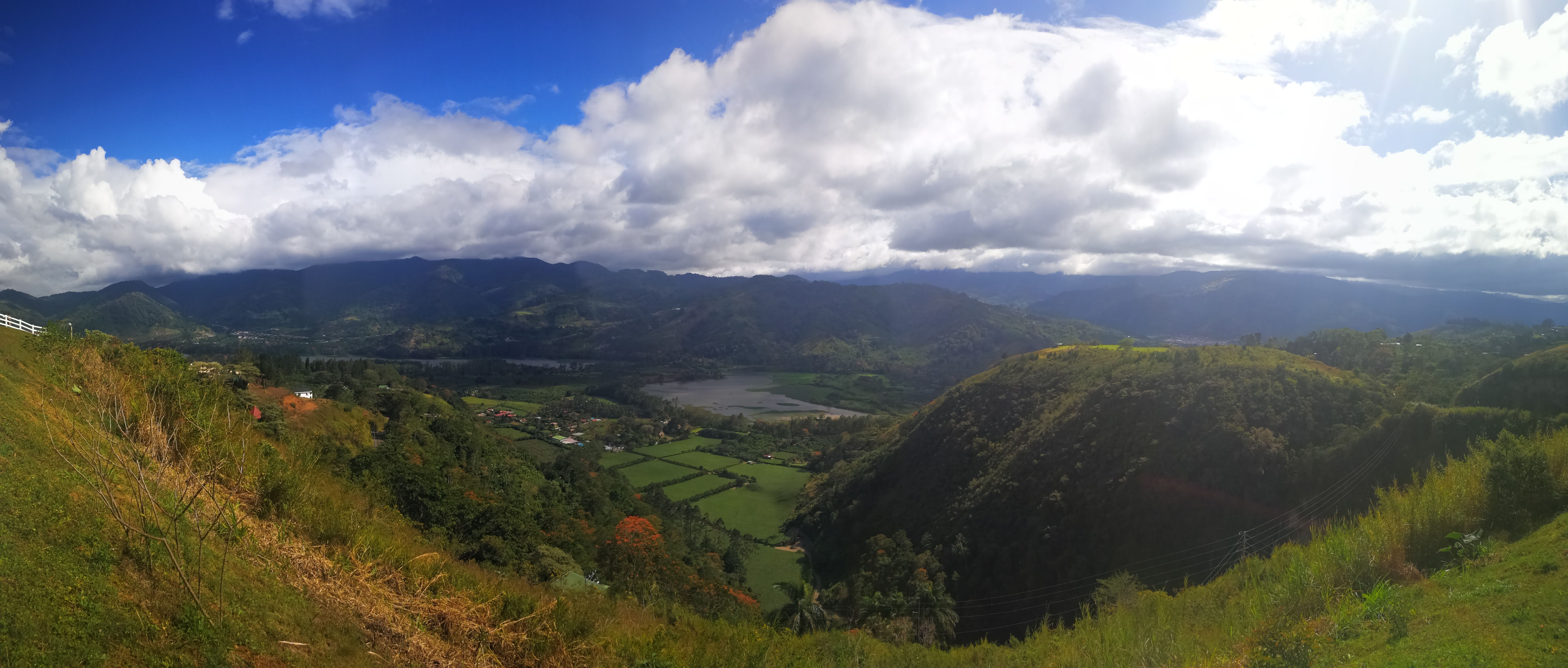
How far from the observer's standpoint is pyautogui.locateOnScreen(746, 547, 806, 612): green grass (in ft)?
137

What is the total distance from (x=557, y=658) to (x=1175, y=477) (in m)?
35.6

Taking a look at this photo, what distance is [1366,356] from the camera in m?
49.8

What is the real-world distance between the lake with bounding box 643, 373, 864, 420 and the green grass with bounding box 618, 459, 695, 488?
33.9 meters

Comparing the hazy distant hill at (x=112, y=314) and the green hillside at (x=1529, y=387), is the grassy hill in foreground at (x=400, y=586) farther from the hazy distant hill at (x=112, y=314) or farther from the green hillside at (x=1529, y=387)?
the hazy distant hill at (x=112, y=314)

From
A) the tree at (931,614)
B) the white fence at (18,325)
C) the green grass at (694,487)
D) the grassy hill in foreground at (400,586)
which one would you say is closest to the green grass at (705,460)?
the green grass at (694,487)

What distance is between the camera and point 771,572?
155 feet

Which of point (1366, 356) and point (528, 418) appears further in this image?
point (528, 418)

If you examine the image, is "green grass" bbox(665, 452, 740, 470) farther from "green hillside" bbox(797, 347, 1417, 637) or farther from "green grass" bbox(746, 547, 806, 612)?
"green hillside" bbox(797, 347, 1417, 637)

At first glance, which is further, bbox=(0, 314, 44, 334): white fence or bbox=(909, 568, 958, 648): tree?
bbox=(909, 568, 958, 648): tree

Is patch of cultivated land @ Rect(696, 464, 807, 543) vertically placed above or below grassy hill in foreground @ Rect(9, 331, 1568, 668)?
below

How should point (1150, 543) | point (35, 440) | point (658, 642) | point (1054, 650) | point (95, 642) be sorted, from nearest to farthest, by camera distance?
point (95, 642) → point (35, 440) → point (658, 642) → point (1054, 650) → point (1150, 543)

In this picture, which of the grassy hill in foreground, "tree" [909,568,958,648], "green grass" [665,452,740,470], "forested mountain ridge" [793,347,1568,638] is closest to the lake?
"green grass" [665,452,740,470]

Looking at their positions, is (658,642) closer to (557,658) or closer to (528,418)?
(557,658)

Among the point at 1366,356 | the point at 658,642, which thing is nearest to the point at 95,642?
the point at 658,642
